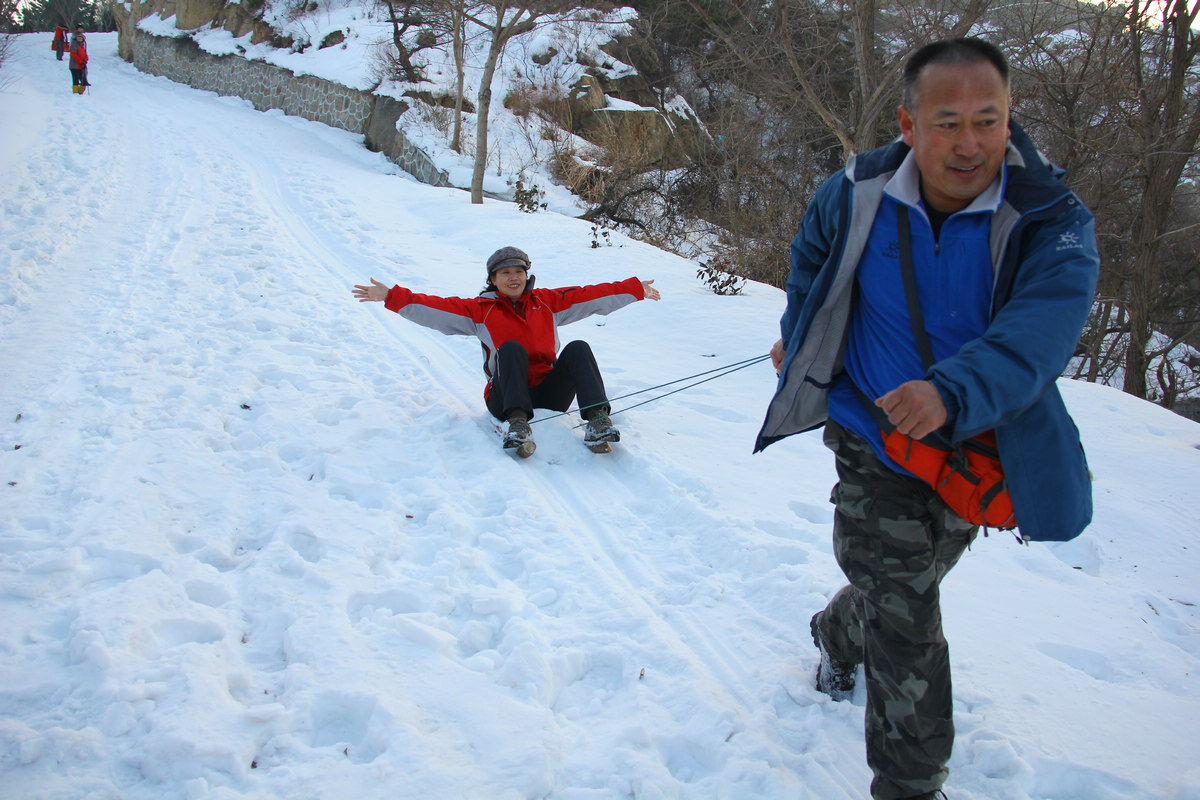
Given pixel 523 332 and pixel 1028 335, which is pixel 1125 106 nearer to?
pixel 523 332

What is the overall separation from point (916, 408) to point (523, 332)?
303 centimetres

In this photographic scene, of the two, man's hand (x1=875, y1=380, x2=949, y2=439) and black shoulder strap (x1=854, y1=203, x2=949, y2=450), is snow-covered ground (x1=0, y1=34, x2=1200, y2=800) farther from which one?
man's hand (x1=875, y1=380, x2=949, y2=439)

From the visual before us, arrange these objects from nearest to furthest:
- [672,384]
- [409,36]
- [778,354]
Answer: [778,354] < [672,384] < [409,36]

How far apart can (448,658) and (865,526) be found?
1.41 metres

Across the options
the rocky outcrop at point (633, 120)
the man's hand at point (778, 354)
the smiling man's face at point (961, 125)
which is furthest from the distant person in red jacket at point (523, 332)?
the rocky outcrop at point (633, 120)

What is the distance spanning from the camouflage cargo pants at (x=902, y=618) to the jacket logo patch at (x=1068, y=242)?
62 cm

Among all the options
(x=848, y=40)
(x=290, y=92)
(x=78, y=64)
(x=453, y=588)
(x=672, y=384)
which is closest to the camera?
(x=453, y=588)

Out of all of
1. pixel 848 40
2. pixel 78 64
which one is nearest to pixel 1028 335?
pixel 848 40

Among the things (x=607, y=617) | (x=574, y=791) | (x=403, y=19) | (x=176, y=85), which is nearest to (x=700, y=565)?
(x=607, y=617)

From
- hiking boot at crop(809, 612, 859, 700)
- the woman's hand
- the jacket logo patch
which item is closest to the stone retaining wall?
the woman's hand

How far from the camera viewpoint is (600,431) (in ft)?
13.3

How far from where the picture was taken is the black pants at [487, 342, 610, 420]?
4047 millimetres

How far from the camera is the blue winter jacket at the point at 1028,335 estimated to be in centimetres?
147

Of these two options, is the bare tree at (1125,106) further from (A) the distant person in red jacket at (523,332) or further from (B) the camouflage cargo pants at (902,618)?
(B) the camouflage cargo pants at (902,618)
